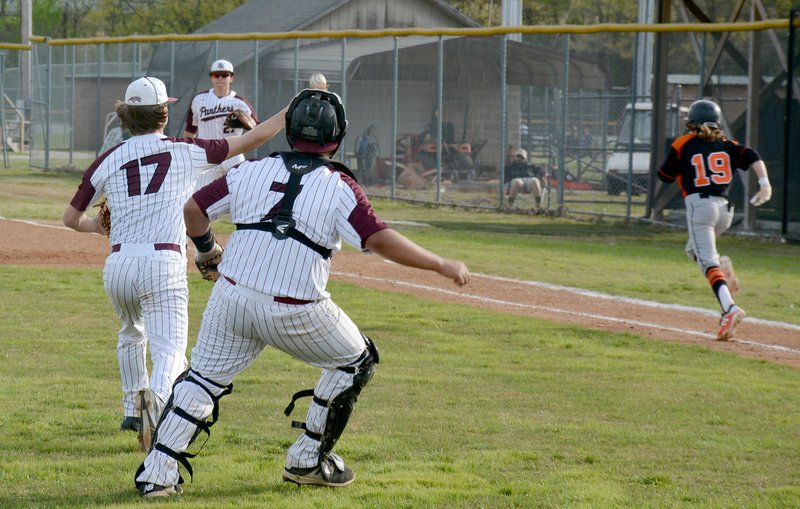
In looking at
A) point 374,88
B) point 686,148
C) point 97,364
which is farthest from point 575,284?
point 374,88

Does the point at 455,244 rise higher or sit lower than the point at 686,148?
lower

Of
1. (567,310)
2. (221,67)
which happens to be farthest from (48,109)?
(567,310)

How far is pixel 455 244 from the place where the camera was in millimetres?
15602

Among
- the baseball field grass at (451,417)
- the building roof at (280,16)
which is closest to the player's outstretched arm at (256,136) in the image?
the baseball field grass at (451,417)

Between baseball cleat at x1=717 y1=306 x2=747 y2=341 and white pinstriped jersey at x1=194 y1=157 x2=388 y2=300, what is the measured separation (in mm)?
5631

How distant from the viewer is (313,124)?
4.73 metres

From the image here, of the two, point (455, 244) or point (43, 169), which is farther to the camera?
point (43, 169)

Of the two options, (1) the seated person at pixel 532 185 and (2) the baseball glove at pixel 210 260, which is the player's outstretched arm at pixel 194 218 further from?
(1) the seated person at pixel 532 185

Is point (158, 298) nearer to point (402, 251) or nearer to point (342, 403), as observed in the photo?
point (342, 403)

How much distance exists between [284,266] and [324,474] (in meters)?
1.05

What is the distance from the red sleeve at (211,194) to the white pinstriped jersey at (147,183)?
88 cm

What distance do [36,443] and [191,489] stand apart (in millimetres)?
1215

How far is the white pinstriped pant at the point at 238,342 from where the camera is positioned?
470cm

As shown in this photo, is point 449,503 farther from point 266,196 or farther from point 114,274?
point 114,274
